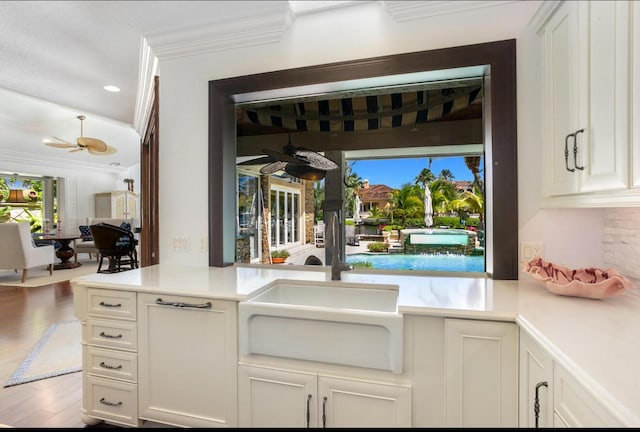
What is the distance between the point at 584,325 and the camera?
1058mm

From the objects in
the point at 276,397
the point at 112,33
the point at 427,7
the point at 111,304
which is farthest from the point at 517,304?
the point at 112,33

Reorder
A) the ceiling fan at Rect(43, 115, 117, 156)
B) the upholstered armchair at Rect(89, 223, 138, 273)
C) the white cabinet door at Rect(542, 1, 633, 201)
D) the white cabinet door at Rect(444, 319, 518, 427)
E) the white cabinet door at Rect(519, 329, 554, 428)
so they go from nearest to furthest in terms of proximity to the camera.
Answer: the white cabinet door at Rect(519, 329, 554, 428)
the white cabinet door at Rect(542, 1, 633, 201)
the white cabinet door at Rect(444, 319, 518, 427)
the ceiling fan at Rect(43, 115, 117, 156)
the upholstered armchair at Rect(89, 223, 138, 273)

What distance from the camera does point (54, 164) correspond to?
7738mm

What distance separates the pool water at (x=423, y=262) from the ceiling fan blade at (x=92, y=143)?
16.5 ft

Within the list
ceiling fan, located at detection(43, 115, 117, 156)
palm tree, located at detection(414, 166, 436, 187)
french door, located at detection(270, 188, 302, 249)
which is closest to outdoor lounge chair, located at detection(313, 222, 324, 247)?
french door, located at detection(270, 188, 302, 249)

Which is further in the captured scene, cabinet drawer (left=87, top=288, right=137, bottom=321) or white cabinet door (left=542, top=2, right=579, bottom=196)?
cabinet drawer (left=87, top=288, right=137, bottom=321)

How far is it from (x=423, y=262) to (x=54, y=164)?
30.0 feet

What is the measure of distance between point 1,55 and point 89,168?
7.26 m

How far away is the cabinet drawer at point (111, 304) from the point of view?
1.64 m

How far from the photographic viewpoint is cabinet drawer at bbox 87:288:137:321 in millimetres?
1645

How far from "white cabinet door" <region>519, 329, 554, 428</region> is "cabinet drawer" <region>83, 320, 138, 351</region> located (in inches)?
68.0

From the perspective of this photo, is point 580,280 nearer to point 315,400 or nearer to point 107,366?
point 315,400

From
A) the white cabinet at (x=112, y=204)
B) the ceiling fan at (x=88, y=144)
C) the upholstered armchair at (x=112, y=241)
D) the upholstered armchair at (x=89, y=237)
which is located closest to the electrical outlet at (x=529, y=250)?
the upholstered armchair at (x=112, y=241)

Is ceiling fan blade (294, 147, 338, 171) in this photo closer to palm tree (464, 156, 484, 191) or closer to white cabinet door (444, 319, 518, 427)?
palm tree (464, 156, 484, 191)
